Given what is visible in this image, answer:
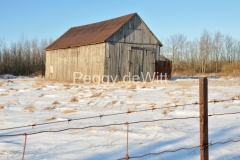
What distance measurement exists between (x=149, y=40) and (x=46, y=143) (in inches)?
714

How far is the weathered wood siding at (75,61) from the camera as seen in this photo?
21016 mm

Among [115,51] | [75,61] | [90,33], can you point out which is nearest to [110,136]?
[115,51]

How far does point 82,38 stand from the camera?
78.7 ft

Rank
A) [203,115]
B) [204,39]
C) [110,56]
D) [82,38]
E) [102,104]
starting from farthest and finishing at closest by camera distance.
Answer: [204,39] < [82,38] < [110,56] < [102,104] < [203,115]

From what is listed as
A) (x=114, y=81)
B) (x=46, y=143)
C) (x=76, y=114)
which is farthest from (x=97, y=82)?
(x=46, y=143)

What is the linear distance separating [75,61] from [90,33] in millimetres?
2909

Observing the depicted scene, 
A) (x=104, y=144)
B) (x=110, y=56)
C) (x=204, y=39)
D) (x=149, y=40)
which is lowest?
(x=104, y=144)

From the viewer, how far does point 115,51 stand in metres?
21.0

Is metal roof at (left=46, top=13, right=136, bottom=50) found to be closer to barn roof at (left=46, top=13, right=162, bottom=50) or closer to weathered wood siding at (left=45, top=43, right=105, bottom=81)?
barn roof at (left=46, top=13, right=162, bottom=50)

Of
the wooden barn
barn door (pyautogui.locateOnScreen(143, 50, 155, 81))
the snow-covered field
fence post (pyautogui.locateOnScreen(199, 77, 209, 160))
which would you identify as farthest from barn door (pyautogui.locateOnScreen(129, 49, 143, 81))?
fence post (pyautogui.locateOnScreen(199, 77, 209, 160))

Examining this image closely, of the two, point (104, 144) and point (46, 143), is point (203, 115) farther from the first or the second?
point (46, 143)

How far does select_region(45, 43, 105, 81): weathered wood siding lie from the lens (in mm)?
21016

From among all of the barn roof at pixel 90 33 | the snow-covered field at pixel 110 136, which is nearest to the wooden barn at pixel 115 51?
the barn roof at pixel 90 33

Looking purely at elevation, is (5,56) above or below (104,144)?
above
